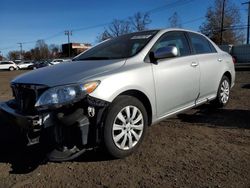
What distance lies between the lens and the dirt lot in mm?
2951

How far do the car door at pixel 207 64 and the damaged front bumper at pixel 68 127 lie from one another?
2.30 meters

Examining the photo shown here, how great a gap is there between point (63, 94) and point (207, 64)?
2.86 metres

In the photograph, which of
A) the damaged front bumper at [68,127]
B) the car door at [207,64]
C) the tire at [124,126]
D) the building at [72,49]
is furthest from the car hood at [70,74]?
the building at [72,49]

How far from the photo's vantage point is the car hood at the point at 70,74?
322cm

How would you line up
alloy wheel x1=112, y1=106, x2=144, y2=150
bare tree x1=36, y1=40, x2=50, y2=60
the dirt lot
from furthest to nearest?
bare tree x1=36, y1=40, x2=50, y2=60 < alloy wheel x1=112, y1=106, x2=144, y2=150 < the dirt lot

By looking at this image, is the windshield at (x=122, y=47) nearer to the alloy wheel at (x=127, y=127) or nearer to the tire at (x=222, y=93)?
the alloy wheel at (x=127, y=127)

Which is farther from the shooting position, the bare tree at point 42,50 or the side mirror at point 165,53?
the bare tree at point 42,50

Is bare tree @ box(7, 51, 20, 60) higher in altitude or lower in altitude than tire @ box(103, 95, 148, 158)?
higher

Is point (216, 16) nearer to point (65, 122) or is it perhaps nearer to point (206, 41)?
point (206, 41)

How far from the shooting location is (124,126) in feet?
11.3

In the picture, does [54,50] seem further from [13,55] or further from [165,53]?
→ [165,53]

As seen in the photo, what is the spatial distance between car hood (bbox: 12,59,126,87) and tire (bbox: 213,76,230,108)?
265cm

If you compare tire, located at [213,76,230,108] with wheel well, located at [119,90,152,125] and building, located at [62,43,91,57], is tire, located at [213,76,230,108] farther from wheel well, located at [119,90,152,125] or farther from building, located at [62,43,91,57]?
building, located at [62,43,91,57]

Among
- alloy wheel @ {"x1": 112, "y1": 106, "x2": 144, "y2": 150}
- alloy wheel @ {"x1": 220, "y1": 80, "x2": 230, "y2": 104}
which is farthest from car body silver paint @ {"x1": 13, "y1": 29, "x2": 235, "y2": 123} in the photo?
alloy wheel @ {"x1": 220, "y1": 80, "x2": 230, "y2": 104}
